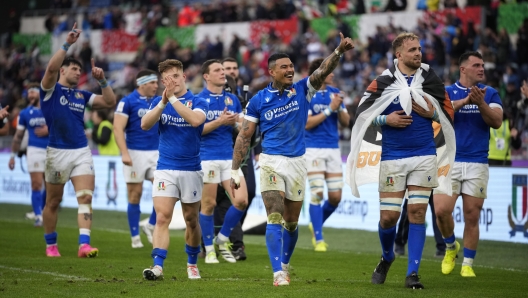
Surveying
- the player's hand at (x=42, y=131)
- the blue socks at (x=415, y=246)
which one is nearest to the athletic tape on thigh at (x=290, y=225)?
the blue socks at (x=415, y=246)

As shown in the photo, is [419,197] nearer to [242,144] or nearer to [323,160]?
[242,144]

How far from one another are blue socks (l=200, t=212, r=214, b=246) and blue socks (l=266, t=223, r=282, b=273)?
3.05 meters

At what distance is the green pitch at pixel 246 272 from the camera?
8.92 m

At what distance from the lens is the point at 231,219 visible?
12336 mm

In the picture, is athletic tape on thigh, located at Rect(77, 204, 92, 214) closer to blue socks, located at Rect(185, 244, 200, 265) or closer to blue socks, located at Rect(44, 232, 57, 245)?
blue socks, located at Rect(44, 232, 57, 245)

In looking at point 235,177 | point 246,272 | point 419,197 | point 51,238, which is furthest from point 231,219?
point 419,197

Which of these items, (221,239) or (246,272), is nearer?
(246,272)

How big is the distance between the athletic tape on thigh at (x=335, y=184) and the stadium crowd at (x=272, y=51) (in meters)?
1.95

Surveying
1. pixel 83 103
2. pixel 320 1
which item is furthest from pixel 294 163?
pixel 320 1

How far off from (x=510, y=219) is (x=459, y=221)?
3.33 ft

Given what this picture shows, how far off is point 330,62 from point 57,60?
4193 millimetres

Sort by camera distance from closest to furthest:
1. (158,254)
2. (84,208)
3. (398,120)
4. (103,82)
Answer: (398,120)
(158,254)
(103,82)
(84,208)

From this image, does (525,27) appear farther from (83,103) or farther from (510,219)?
(83,103)

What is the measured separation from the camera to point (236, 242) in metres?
12.9
